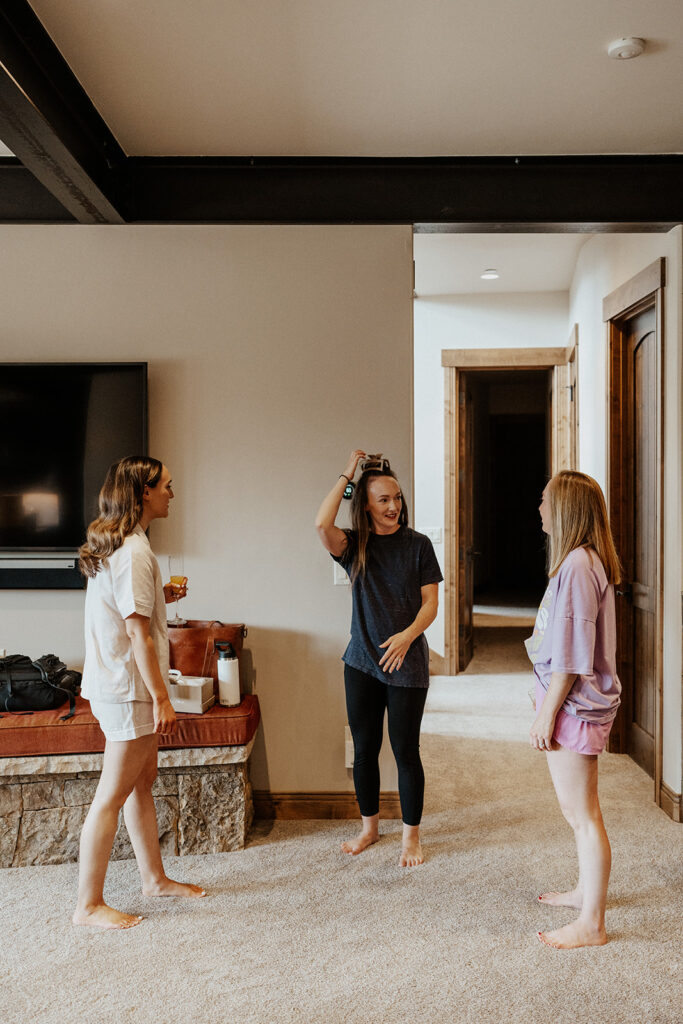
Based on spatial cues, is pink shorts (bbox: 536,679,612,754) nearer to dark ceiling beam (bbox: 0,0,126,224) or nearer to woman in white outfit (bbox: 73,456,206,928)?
woman in white outfit (bbox: 73,456,206,928)

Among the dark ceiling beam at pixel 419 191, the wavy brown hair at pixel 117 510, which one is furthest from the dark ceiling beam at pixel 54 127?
the wavy brown hair at pixel 117 510

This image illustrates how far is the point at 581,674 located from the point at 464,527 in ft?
12.3

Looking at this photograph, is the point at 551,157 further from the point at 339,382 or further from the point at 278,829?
the point at 278,829

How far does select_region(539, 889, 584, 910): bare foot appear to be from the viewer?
250cm

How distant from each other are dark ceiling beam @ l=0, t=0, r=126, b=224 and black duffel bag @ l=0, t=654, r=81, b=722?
172 centimetres

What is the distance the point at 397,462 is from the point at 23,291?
1.66 m

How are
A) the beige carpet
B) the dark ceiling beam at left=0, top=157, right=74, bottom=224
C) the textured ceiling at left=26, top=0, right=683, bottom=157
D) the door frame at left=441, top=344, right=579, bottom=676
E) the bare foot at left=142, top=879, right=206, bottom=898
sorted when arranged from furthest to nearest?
the door frame at left=441, top=344, right=579, bottom=676, the dark ceiling beam at left=0, top=157, right=74, bottom=224, the bare foot at left=142, top=879, right=206, bottom=898, the textured ceiling at left=26, top=0, right=683, bottom=157, the beige carpet

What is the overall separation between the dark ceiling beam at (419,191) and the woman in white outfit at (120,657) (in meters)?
1.28

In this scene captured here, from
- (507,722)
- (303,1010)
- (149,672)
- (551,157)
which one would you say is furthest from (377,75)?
(507,722)

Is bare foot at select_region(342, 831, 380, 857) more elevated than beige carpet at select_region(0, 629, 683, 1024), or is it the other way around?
bare foot at select_region(342, 831, 380, 857)

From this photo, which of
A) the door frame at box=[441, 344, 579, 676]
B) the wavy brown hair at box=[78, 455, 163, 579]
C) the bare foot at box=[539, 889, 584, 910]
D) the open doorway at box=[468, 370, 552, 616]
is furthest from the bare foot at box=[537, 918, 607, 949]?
the open doorway at box=[468, 370, 552, 616]

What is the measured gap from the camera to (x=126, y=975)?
7.12 ft

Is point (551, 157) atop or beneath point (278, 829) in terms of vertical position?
atop

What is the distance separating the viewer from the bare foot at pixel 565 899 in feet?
8.21
